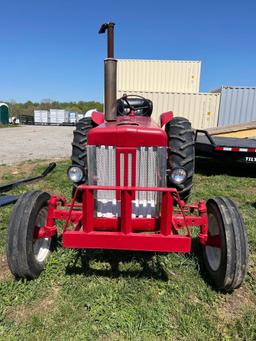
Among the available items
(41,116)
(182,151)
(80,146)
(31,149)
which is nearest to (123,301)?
(182,151)

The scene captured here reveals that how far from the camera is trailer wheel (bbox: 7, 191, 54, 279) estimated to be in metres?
2.37

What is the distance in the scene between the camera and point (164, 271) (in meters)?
2.70

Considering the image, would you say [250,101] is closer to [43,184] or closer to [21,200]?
[43,184]

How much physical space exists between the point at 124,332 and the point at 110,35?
2694mm

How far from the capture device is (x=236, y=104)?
36.1ft

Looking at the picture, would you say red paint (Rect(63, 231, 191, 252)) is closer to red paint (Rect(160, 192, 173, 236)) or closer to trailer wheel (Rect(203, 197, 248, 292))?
red paint (Rect(160, 192, 173, 236))

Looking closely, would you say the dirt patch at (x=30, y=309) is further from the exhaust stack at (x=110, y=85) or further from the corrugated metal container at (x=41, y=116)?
the corrugated metal container at (x=41, y=116)

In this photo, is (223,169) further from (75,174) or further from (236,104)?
(75,174)

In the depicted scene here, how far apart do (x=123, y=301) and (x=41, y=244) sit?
1037 millimetres

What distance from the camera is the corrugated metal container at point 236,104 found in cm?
1083

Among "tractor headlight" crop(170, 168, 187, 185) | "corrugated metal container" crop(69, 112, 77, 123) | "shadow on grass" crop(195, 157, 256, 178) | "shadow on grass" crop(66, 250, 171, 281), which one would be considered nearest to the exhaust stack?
"tractor headlight" crop(170, 168, 187, 185)

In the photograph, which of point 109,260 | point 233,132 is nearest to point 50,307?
point 109,260

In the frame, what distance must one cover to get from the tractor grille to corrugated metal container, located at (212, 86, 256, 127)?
9.42 m

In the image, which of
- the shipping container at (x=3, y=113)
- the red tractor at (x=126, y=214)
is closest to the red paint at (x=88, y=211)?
the red tractor at (x=126, y=214)
